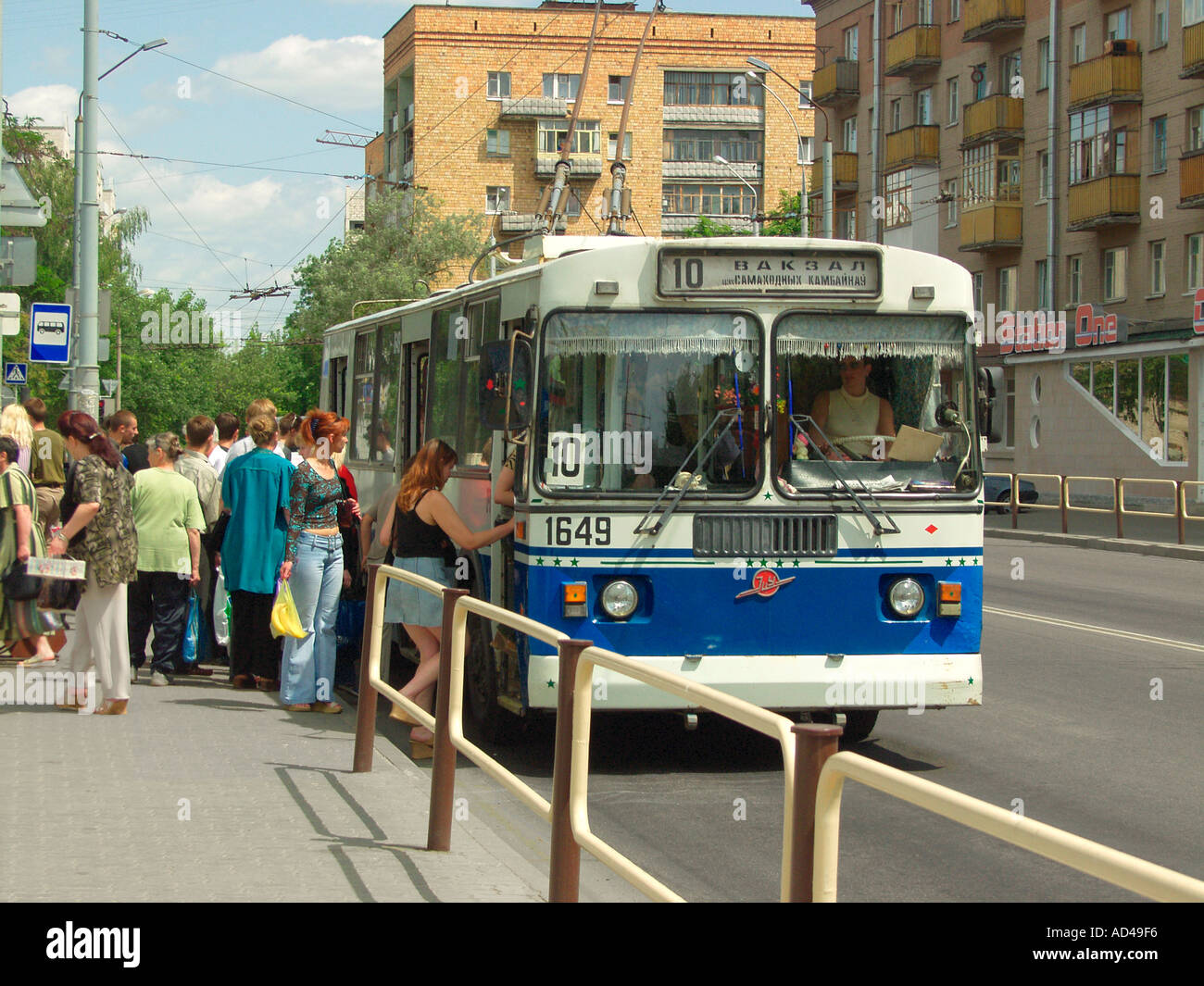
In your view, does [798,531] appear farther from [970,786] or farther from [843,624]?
[970,786]

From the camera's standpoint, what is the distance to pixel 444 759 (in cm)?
630

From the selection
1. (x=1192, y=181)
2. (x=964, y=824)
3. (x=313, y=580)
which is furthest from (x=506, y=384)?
(x=1192, y=181)

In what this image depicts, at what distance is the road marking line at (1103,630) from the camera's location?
13805 millimetres

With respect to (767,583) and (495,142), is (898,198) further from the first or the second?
(767,583)

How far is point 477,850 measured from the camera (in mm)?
6113

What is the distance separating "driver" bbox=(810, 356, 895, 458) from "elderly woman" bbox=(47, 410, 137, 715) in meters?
4.09

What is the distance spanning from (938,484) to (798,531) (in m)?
0.82

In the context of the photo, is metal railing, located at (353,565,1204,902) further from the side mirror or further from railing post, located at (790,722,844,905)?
the side mirror

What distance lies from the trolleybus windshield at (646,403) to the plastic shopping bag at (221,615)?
164 inches

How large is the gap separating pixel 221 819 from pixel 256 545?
4.19m

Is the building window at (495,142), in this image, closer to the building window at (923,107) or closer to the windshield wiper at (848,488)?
the building window at (923,107)

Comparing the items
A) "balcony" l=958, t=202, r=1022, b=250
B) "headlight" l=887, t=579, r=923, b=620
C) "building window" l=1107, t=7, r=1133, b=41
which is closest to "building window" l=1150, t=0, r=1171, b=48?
"building window" l=1107, t=7, r=1133, b=41

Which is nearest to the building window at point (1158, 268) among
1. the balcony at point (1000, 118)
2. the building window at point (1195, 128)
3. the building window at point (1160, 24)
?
the building window at point (1195, 128)
